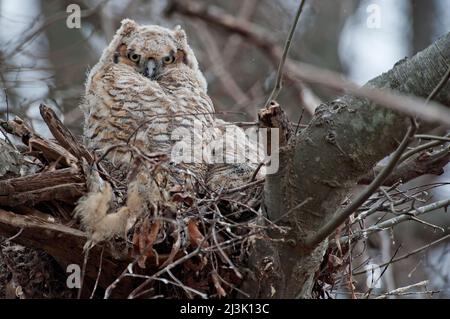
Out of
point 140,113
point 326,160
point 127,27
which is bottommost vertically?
point 326,160

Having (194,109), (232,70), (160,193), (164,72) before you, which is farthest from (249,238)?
(232,70)

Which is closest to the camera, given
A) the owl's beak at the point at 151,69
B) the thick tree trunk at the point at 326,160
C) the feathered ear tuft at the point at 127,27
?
the thick tree trunk at the point at 326,160

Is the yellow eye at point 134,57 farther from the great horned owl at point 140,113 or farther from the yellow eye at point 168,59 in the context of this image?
the yellow eye at point 168,59

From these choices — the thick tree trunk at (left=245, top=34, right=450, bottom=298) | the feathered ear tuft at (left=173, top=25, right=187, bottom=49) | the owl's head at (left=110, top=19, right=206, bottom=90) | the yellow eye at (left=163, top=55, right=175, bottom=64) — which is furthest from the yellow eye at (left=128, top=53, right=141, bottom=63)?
the thick tree trunk at (left=245, top=34, right=450, bottom=298)

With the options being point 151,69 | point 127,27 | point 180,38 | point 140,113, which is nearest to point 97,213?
point 140,113

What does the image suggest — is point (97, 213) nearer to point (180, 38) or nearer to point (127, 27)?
point (127, 27)

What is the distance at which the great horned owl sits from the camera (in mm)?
3643

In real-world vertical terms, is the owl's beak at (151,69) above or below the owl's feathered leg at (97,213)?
above

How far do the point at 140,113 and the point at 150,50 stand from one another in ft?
2.82

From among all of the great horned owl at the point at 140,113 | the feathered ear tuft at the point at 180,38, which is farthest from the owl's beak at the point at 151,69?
the feathered ear tuft at the point at 180,38

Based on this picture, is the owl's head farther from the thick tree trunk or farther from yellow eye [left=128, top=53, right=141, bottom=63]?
the thick tree trunk

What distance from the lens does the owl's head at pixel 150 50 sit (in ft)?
17.6

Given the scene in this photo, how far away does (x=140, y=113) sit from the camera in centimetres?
466
